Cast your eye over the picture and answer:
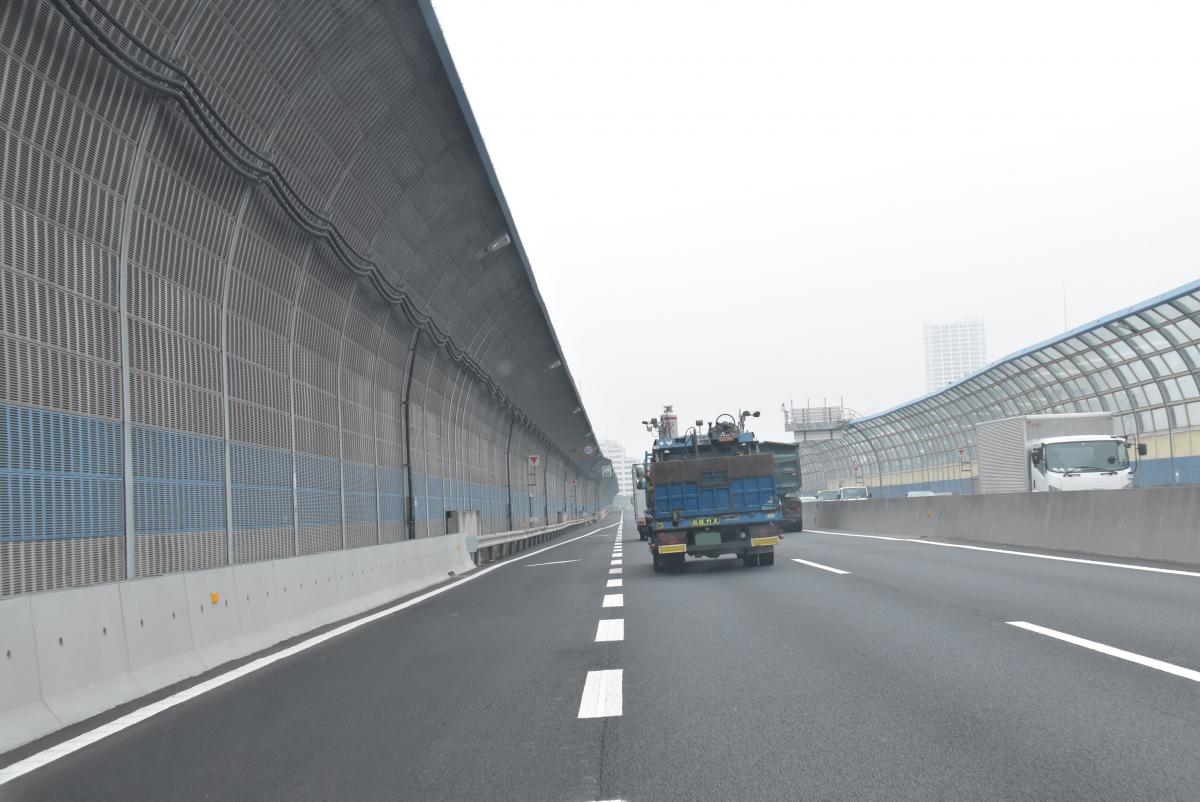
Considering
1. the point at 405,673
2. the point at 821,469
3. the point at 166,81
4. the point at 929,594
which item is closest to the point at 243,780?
the point at 405,673

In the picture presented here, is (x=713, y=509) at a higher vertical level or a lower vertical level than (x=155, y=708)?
higher

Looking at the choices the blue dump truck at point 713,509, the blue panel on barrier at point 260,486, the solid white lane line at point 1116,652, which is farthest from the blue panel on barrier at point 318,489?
the solid white lane line at point 1116,652

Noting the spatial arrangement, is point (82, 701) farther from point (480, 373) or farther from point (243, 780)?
point (480, 373)

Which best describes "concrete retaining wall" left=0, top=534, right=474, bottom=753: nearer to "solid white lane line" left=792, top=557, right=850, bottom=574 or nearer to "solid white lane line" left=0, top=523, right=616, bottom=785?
"solid white lane line" left=0, top=523, right=616, bottom=785

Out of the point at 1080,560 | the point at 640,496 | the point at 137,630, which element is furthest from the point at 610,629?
the point at 640,496

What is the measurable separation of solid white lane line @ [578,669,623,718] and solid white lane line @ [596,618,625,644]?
1987 mm

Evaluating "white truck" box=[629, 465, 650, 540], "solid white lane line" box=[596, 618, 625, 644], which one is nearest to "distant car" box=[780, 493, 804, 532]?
"white truck" box=[629, 465, 650, 540]

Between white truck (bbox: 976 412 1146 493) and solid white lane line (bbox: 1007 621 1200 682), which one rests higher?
white truck (bbox: 976 412 1146 493)

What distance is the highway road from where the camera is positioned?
15.9 ft

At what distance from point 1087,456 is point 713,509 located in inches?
471

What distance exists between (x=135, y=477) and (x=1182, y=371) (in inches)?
1041

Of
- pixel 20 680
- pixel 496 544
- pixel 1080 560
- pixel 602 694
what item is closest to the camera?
pixel 20 680

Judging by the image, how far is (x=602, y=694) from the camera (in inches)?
279

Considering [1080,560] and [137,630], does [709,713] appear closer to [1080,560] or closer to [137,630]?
[137,630]
